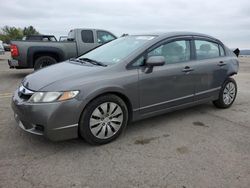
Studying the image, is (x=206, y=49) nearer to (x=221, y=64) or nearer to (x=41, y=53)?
(x=221, y=64)

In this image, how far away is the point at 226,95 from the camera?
548cm

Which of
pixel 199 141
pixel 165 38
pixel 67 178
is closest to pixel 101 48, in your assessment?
pixel 165 38

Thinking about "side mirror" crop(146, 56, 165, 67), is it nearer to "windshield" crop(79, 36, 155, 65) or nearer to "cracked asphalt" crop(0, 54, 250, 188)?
"windshield" crop(79, 36, 155, 65)

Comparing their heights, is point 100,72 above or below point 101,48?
below

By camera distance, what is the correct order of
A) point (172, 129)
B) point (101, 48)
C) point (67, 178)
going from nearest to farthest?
point (67, 178)
point (172, 129)
point (101, 48)

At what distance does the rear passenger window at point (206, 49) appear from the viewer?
16.0 ft

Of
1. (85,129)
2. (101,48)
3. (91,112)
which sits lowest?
(85,129)

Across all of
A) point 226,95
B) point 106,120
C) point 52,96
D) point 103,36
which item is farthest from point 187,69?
point 103,36

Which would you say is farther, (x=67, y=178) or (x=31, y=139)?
(x=31, y=139)

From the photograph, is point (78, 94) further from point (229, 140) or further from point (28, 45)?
point (28, 45)

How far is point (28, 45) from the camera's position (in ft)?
30.0

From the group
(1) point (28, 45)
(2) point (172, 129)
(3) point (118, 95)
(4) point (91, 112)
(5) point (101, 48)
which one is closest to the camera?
(4) point (91, 112)

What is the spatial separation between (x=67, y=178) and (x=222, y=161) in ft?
6.09

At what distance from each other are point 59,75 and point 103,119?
843 millimetres
